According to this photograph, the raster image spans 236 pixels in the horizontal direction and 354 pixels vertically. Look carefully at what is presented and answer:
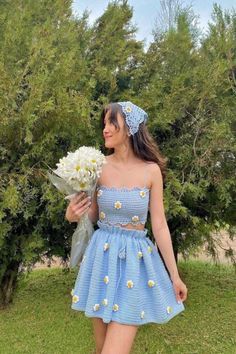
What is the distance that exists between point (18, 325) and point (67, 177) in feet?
8.27

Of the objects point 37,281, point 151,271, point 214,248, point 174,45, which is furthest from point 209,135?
point 37,281

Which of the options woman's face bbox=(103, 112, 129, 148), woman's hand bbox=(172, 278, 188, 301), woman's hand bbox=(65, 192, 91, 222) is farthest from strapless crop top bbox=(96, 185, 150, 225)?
woman's hand bbox=(172, 278, 188, 301)

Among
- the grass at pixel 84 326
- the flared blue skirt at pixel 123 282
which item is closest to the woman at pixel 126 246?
the flared blue skirt at pixel 123 282

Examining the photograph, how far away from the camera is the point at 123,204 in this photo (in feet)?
7.97

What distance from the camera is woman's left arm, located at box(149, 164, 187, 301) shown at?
2459mm

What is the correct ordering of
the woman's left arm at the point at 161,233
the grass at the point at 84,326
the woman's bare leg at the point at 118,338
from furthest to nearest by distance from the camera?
the grass at the point at 84,326, the woman's left arm at the point at 161,233, the woman's bare leg at the point at 118,338

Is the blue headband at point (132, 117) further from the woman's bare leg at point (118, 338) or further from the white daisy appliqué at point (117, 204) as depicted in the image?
the woman's bare leg at point (118, 338)

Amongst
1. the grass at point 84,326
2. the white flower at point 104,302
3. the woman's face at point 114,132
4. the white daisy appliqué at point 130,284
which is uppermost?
the woman's face at point 114,132

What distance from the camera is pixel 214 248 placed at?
17.3ft

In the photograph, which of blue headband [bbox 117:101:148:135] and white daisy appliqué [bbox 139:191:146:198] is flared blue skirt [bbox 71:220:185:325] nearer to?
white daisy appliqué [bbox 139:191:146:198]

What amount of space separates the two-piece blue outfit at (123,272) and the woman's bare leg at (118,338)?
3cm

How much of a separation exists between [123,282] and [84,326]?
84.1 inches

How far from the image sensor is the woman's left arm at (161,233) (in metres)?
2.46

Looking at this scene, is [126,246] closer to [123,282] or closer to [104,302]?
[123,282]
